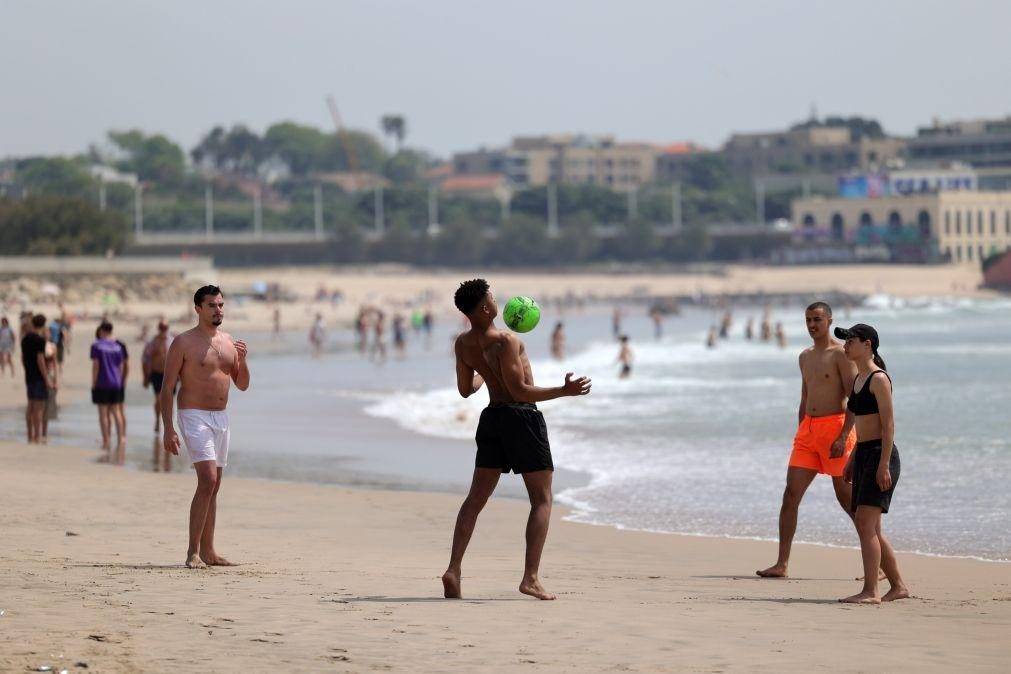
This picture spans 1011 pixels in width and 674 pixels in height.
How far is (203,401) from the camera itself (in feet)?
26.8

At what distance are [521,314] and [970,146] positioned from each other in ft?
539

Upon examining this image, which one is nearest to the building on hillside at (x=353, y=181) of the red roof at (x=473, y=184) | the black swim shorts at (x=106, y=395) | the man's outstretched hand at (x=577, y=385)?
the red roof at (x=473, y=184)

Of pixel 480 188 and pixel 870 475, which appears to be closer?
pixel 870 475

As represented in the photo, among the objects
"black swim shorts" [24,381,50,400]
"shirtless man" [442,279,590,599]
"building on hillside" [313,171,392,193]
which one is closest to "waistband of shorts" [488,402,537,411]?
"shirtless man" [442,279,590,599]

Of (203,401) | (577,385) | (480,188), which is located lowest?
(203,401)

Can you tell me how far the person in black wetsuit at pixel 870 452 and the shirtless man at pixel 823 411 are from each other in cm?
65

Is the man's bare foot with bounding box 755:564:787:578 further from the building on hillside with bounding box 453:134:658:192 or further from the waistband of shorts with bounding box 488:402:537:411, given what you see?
the building on hillside with bounding box 453:134:658:192

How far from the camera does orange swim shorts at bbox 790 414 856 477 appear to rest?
8.51 meters

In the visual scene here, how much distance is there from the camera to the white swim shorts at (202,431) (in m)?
8.16

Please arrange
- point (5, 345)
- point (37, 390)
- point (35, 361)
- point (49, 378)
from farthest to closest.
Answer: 1. point (5, 345)
2. point (37, 390)
3. point (49, 378)
4. point (35, 361)

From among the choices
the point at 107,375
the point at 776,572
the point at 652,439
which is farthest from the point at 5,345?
the point at 776,572

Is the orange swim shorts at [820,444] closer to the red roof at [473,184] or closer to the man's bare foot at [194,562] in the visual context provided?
the man's bare foot at [194,562]

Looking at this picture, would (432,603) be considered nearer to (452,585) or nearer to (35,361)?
(452,585)

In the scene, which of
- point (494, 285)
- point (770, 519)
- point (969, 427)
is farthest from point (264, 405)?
point (494, 285)
